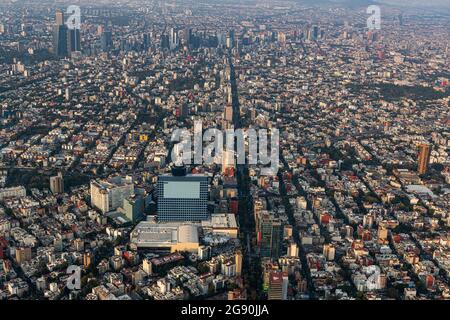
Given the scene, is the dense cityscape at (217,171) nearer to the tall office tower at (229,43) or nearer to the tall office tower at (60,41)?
the tall office tower at (60,41)

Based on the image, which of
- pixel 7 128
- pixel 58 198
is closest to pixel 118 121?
pixel 7 128

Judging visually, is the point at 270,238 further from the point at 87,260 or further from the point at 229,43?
the point at 229,43

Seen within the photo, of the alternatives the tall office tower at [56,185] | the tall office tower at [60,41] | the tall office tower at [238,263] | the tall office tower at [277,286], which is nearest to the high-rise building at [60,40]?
the tall office tower at [60,41]

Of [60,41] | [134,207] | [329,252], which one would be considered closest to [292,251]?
[329,252]

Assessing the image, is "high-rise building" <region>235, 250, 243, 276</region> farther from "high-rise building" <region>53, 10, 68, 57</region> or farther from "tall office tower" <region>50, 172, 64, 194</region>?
"high-rise building" <region>53, 10, 68, 57</region>

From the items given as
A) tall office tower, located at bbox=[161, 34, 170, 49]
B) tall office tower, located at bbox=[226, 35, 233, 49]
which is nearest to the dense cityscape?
tall office tower, located at bbox=[161, 34, 170, 49]

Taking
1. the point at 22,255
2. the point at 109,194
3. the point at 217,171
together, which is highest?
the point at 109,194
